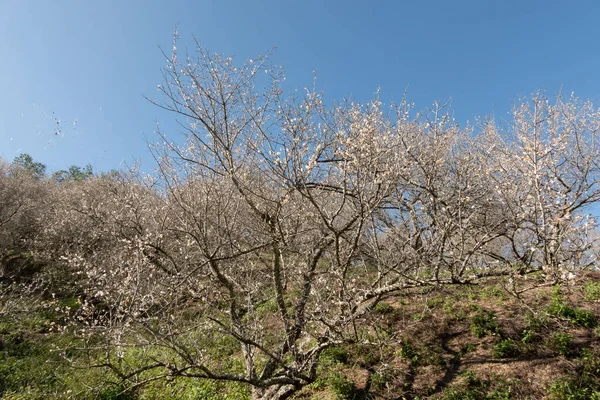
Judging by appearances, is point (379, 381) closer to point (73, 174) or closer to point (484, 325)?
point (484, 325)

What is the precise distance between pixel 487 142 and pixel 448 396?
6671 mm

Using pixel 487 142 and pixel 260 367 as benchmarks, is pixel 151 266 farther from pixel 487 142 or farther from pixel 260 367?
pixel 487 142

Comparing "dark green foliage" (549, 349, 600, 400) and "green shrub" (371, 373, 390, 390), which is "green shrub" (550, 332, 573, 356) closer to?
"dark green foliage" (549, 349, 600, 400)

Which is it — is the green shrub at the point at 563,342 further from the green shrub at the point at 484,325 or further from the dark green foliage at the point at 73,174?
the dark green foliage at the point at 73,174

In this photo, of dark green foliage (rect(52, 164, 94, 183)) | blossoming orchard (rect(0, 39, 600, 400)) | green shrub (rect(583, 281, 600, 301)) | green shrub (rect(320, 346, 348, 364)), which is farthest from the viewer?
dark green foliage (rect(52, 164, 94, 183))

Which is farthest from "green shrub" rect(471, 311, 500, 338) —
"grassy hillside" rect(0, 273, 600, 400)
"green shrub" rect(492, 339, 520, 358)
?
"green shrub" rect(492, 339, 520, 358)

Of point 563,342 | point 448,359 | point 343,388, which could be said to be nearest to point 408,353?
point 448,359

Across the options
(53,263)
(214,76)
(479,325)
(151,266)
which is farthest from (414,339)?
(53,263)

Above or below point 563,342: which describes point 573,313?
above

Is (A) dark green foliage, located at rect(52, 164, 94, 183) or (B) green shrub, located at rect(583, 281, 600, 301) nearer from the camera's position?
(B) green shrub, located at rect(583, 281, 600, 301)

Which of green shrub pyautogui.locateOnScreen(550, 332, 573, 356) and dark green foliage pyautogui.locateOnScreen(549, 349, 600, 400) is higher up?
green shrub pyautogui.locateOnScreen(550, 332, 573, 356)

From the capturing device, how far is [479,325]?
7.06 meters

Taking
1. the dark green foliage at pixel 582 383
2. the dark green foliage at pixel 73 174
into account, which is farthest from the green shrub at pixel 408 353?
the dark green foliage at pixel 73 174

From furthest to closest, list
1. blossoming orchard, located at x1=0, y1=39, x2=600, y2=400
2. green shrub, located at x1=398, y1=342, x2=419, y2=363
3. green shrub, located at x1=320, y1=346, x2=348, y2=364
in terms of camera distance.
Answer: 1. green shrub, located at x1=320, y1=346, x2=348, y2=364
2. green shrub, located at x1=398, y1=342, x2=419, y2=363
3. blossoming orchard, located at x1=0, y1=39, x2=600, y2=400
